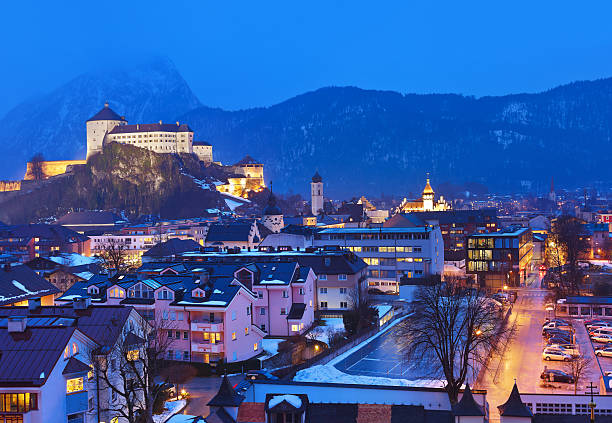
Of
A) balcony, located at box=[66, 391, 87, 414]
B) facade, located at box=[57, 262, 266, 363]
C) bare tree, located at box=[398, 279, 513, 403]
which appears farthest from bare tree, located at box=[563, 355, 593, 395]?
balcony, located at box=[66, 391, 87, 414]

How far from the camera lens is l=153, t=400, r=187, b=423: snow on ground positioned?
30031 millimetres

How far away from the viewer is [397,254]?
73.2 meters

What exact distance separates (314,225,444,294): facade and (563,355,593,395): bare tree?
1212 inches

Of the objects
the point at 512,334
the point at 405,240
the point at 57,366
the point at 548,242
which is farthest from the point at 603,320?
the point at 548,242

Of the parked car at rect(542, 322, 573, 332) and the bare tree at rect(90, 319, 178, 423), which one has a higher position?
the bare tree at rect(90, 319, 178, 423)

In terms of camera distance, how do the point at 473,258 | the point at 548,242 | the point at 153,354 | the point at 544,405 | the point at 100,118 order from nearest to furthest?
the point at 544,405
the point at 153,354
the point at 473,258
the point at 548,242
the point at 100,118

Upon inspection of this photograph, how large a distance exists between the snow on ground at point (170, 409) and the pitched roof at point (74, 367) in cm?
414

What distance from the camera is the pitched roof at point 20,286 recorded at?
1901 inches

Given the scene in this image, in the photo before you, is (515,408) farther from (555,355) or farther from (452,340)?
(555,355)

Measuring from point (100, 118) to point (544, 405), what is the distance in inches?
6432

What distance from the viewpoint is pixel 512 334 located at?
4712 cm

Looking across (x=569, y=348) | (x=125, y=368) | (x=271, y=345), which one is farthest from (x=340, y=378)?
(x=569, y=348)

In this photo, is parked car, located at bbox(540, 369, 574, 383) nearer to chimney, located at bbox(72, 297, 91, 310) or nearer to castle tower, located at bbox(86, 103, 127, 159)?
chimney, located at bbox(72, 297, 91, 310)

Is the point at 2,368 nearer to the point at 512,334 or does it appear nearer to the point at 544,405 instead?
the point at 544,405
